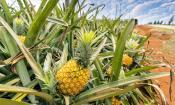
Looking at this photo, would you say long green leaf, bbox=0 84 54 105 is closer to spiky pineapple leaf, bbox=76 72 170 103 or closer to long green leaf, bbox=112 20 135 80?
spiky pineapple leaf, bbox=76 72 170 103

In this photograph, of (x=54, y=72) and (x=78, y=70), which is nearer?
(x=78, y=70)

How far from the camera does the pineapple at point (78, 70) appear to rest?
2.01 m

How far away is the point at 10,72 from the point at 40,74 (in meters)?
0.35

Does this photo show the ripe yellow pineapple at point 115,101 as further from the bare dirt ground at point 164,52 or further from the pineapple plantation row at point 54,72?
the bare dirt ground at point 164,52

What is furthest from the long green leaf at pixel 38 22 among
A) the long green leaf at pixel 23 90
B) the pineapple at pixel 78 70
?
the long green leaf at pixel 23 90

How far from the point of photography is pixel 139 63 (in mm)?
4160

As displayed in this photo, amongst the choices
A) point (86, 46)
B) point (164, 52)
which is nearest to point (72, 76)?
point (86, 46)

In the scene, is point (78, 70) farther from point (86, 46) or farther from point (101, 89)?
A: point (101, 89)

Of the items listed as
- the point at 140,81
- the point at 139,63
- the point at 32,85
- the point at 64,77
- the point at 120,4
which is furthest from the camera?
the point at 139,63

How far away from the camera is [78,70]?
2.05 m

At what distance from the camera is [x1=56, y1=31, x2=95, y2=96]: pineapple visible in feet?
6.60

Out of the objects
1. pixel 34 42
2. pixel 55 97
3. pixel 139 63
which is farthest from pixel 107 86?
pixel 139 63

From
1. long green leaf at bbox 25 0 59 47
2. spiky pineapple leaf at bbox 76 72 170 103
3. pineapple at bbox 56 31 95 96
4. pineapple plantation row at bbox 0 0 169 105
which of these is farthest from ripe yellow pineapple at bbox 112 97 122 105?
long green leaf at bbox 25 0 59 47

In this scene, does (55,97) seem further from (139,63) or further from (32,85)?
(139,63)
